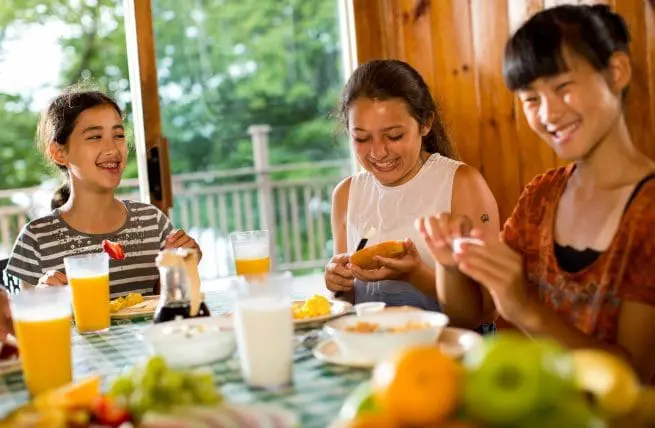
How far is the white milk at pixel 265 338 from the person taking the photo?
1.14m

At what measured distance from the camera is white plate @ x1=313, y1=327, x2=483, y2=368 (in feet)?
4.00

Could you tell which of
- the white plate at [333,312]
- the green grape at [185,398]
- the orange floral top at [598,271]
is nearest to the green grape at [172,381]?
the green grape at [185,398]

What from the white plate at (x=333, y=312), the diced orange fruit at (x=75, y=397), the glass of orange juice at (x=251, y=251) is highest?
the glass of orange juice at (x=251, y=251)

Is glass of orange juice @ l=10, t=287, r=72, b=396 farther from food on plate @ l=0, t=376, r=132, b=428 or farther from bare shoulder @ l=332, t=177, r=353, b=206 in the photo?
bare shoulder @ l=332, t=177, r=353, b=206

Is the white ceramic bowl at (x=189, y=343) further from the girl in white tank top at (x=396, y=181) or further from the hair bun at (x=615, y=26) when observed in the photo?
the hair bun at (x=615, y=26)

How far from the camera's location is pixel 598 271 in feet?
4.70

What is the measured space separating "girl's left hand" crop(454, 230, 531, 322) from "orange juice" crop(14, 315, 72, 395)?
2.23 ft

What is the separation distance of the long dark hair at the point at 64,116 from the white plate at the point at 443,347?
1495 mm

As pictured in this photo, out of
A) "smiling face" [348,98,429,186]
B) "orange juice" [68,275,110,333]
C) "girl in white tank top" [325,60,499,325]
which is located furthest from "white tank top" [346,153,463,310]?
"orange juice" [68,275,110,333]

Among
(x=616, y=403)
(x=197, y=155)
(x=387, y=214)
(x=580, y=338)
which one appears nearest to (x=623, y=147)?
(x=580, y=338)

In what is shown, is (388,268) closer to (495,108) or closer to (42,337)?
(42,337)

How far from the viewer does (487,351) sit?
2.49ft

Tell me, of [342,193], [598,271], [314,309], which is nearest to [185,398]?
[314,309]

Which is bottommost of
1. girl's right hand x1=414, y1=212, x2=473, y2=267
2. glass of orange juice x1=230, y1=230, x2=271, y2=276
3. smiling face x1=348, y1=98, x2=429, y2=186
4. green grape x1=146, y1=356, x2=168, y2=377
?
green grape x1=146, y1=356, x2=168, y2=377
